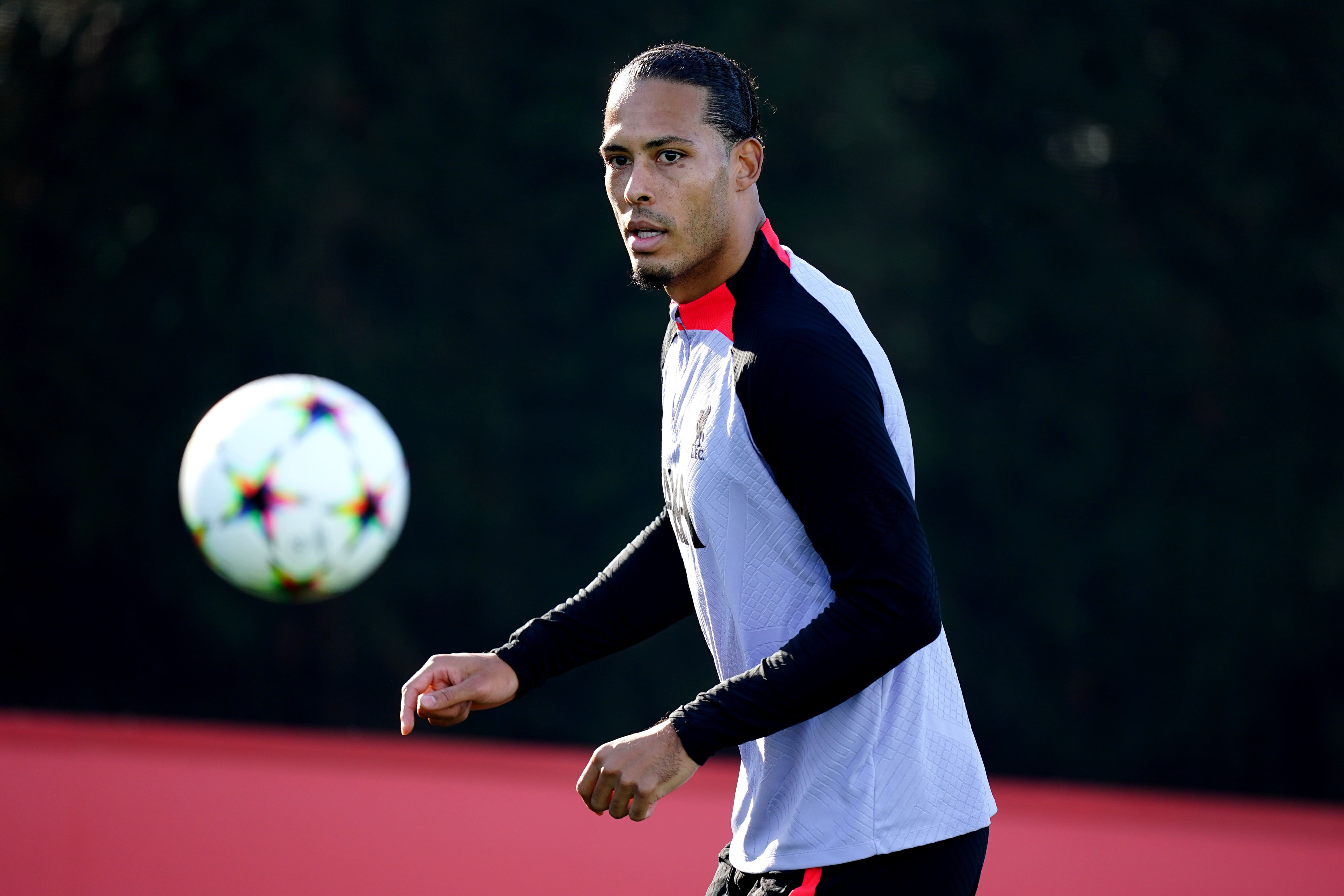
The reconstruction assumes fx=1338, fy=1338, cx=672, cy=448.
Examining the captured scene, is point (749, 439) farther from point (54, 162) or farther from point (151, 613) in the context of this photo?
point (54, 162)

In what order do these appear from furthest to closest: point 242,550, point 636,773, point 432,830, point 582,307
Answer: point 582,307
point 432,830
point 242,550
point 636,773

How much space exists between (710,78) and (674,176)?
111 millimetres

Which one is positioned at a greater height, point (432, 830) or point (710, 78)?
point (710, 78)

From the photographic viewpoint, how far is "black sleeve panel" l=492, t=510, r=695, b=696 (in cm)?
156

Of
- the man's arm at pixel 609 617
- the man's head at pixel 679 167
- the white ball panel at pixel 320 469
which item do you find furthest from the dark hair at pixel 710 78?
the white ball panel at pixel 320 469

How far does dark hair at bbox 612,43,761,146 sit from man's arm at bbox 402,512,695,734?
429 millimetres

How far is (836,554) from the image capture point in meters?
1.13

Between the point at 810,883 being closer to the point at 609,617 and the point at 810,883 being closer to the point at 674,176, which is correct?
the point at 609,617

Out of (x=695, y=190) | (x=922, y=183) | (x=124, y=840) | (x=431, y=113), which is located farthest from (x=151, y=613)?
(x=695, y=190)

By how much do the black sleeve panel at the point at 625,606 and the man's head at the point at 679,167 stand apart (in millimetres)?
349

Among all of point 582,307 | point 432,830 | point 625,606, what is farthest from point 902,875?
point 582,307

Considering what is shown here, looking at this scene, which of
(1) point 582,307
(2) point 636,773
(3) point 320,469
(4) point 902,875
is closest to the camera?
(2) point 636,773

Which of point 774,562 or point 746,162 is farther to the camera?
point 746,162

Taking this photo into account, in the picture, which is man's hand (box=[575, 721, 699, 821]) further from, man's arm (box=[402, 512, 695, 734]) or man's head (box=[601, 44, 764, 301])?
man's head (box=[601, 44, 764, 301])
